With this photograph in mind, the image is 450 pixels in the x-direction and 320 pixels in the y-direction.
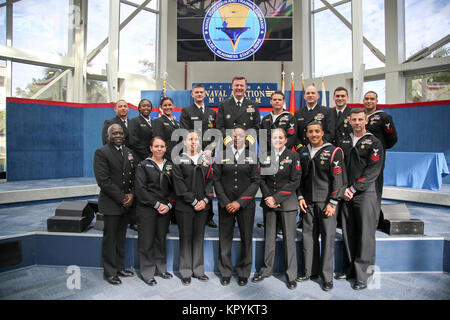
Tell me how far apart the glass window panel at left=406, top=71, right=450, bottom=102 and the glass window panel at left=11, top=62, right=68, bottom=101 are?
38.8 ft

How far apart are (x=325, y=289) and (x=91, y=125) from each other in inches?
246

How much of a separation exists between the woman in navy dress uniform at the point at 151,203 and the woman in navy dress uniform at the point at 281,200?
0.91m

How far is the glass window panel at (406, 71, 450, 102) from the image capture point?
343 inches

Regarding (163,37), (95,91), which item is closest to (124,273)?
(95,91)

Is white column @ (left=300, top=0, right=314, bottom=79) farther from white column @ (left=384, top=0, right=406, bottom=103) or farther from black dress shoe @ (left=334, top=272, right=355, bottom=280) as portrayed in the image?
black dress shoe @ (left=334, top=272, right=355, bottom=280)

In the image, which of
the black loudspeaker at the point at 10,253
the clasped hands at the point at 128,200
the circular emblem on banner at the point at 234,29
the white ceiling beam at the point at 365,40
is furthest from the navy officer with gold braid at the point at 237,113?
the white ceiling beam at the point at 365,40

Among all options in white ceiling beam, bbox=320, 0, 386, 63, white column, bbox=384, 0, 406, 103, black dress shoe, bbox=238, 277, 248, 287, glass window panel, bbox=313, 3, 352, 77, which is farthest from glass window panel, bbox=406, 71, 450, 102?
black dress shoe, bbox=238, 277, 248, 287

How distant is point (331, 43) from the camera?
1088 centimetres

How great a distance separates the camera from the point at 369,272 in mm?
2510

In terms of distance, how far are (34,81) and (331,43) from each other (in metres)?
10.7

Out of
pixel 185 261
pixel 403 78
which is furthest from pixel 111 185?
pixel 403 78

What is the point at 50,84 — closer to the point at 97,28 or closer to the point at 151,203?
the point at 97,28

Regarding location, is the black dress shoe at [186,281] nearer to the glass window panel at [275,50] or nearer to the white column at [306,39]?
the glass window panel at [275,50]

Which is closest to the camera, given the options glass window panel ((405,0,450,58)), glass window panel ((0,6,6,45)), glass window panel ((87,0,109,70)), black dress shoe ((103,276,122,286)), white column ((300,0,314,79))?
black dress shoe ((103,276,122,286))
